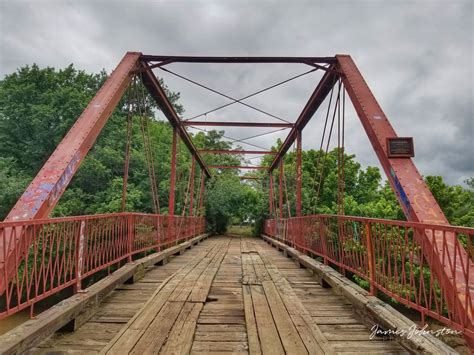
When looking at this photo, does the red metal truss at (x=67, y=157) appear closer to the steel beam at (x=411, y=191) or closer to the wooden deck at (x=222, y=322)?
the wooden deck at (x=222, y=322)

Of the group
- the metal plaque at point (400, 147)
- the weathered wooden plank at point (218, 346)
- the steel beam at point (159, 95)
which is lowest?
the weathered wooden plank at point (218, 346)

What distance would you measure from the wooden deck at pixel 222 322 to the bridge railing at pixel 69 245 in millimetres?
448

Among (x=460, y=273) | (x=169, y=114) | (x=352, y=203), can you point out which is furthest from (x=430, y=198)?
(x=352, y=203)

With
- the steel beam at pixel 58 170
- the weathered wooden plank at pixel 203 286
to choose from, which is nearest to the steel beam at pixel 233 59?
the steel beam at pixel 58 170

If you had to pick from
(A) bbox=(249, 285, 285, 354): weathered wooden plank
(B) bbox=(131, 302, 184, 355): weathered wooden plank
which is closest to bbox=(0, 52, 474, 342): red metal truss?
(B) bbox=(131, 302, 184, 355): weathered wooden plank

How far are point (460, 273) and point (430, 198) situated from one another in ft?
3.93

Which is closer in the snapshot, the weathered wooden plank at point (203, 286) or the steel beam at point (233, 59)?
the weathered wooden plank at point (203, 286)

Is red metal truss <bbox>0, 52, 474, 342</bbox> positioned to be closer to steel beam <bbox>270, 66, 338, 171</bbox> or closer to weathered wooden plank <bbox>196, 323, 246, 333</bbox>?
steel beam <bbox>270, 66, 338, 171</bbox>

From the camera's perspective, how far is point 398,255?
303 centimetres

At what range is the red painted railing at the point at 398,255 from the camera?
A: 2040mm

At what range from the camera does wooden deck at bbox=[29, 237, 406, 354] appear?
2.31m

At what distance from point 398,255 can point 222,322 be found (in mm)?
1990

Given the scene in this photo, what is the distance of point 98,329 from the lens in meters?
2.71

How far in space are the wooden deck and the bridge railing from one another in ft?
1.47
